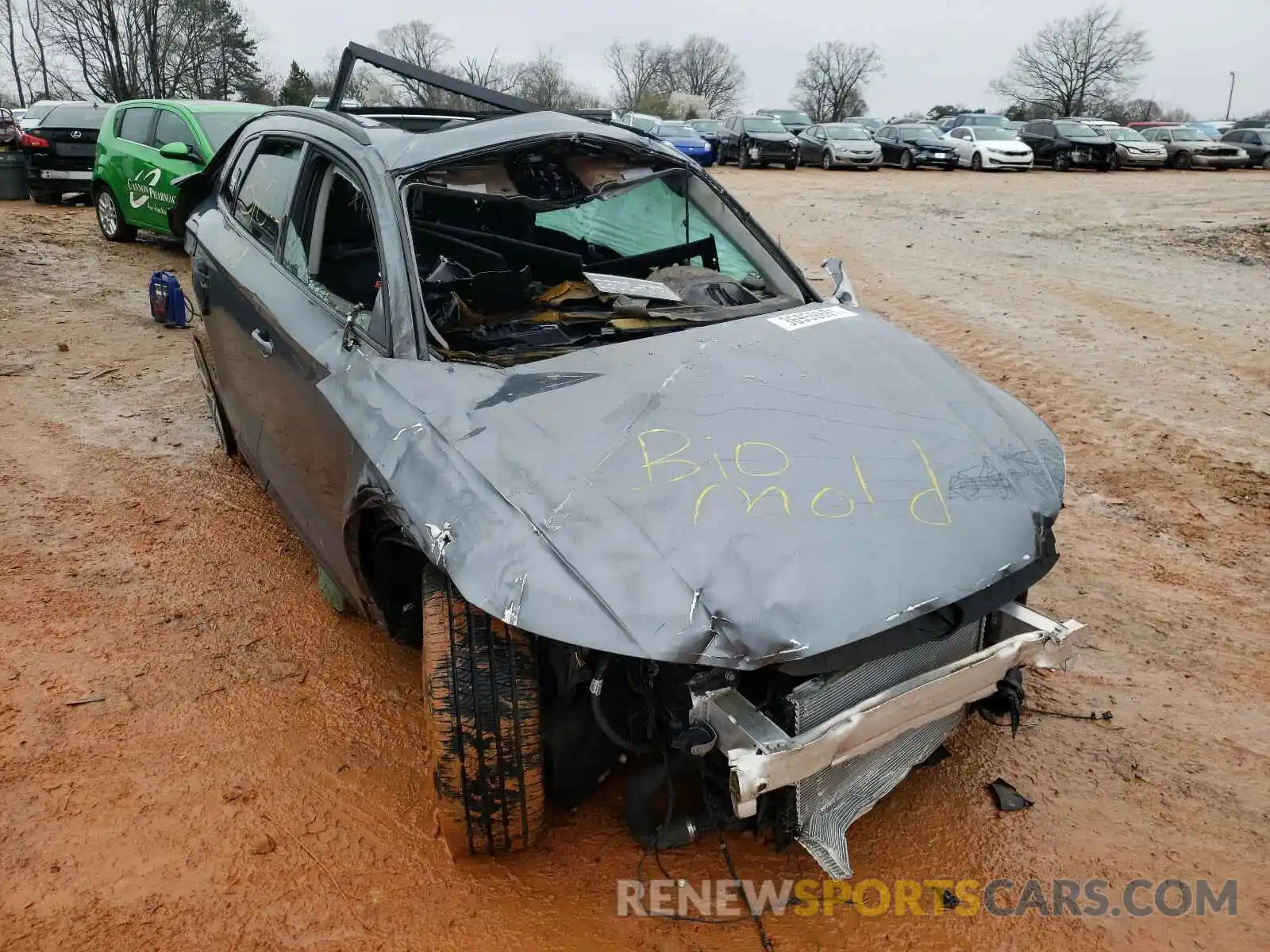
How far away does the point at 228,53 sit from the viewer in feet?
161

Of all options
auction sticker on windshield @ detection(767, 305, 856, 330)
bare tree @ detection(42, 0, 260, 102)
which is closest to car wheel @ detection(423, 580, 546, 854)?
auction sticker on windshield @ detection(767, 305, 856, 330)

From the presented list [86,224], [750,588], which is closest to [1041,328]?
[750,588]

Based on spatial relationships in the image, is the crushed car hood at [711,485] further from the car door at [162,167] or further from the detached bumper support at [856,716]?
the car door at [162,167]

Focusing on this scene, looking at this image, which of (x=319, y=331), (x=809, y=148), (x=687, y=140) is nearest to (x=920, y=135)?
(x=809, y=148)

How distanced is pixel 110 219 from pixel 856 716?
37.1 ft

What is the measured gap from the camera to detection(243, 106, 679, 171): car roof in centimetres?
328

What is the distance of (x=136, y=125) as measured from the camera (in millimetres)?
9805

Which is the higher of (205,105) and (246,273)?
(205,105)

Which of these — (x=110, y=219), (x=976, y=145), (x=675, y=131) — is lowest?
(x=110, y=219)

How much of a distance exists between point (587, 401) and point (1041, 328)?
250 inches

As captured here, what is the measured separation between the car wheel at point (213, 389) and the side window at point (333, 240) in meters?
1.22

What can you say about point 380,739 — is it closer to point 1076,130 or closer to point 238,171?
point 238,171

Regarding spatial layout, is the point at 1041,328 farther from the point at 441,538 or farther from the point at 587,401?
the point at 441,538

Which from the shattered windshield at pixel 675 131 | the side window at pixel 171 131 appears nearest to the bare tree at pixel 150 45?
the shattered windshield at pixel 675 131
